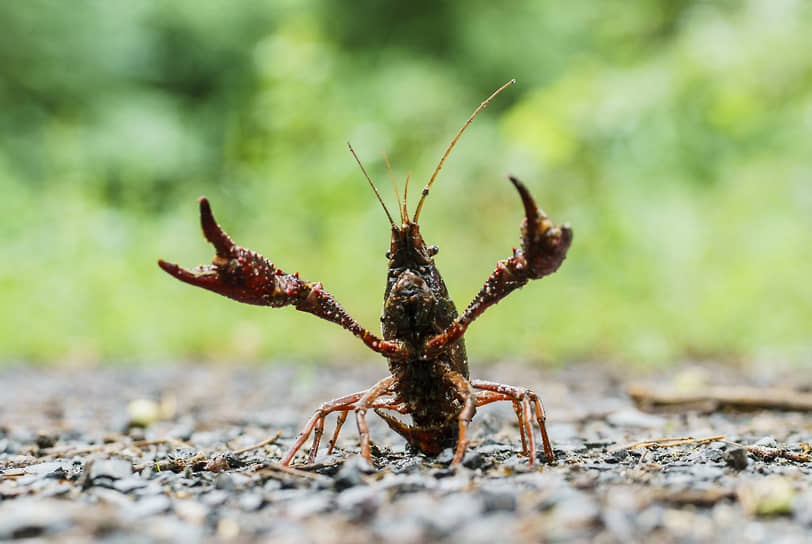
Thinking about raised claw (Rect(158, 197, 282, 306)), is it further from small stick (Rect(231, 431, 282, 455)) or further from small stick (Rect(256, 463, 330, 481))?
small stick (Rect(231, 431, 282, 455))

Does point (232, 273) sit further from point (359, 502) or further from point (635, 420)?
point (635, 420)

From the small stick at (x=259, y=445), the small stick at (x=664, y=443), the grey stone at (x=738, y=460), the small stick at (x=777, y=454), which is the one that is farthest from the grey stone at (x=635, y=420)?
the small stick at (x=259, y=445)

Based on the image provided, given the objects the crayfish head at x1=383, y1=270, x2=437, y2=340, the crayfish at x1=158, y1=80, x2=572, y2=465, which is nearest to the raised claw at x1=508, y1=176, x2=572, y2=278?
the crayfish at x1=158, y1=80, x2=572, y2=465

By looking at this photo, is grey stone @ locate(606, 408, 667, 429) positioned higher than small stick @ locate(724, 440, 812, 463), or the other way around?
grey stone @ locate(606, 408, 667, 429)

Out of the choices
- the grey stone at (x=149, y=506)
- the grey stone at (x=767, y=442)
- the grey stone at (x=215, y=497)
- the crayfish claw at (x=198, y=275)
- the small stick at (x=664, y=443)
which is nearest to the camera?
the grey stone at (x=149, y=506)

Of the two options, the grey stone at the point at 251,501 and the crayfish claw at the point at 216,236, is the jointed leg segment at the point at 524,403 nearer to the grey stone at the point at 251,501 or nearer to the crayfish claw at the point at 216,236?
the grey stone at the point at 251,501

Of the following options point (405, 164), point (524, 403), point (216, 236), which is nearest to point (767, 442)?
point (524, 403)

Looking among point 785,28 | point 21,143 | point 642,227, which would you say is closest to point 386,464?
point 642,227
